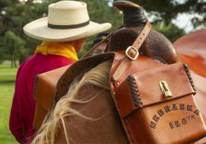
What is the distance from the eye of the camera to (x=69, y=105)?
1152 mm

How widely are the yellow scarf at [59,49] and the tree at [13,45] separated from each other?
100ft

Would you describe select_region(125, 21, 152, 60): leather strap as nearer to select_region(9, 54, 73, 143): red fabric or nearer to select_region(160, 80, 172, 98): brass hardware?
select_region(160, 80, 172, 98): brass hardware

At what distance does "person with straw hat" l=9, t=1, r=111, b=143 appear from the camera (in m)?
2.38

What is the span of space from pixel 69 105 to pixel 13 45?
32.3 m

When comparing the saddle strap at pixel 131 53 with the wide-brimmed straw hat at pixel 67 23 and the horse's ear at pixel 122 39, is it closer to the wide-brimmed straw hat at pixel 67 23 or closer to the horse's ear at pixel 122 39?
the horse's ear at pixel 122 39

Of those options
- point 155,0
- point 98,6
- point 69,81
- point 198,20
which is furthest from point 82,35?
point 98,6

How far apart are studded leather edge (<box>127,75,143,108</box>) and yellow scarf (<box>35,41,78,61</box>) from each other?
4.29 feet

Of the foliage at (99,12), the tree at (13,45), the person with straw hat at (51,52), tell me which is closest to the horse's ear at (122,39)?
the person with straw hat at (51,52)

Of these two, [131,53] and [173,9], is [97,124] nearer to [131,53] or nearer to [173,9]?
[131,53]

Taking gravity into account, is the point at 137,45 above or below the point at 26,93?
above

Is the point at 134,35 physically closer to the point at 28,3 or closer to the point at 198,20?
the point at 198,20

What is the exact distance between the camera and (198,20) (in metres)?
14.3

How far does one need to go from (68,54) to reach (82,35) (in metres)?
0.17

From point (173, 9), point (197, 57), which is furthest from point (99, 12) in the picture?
point (197, 57)
